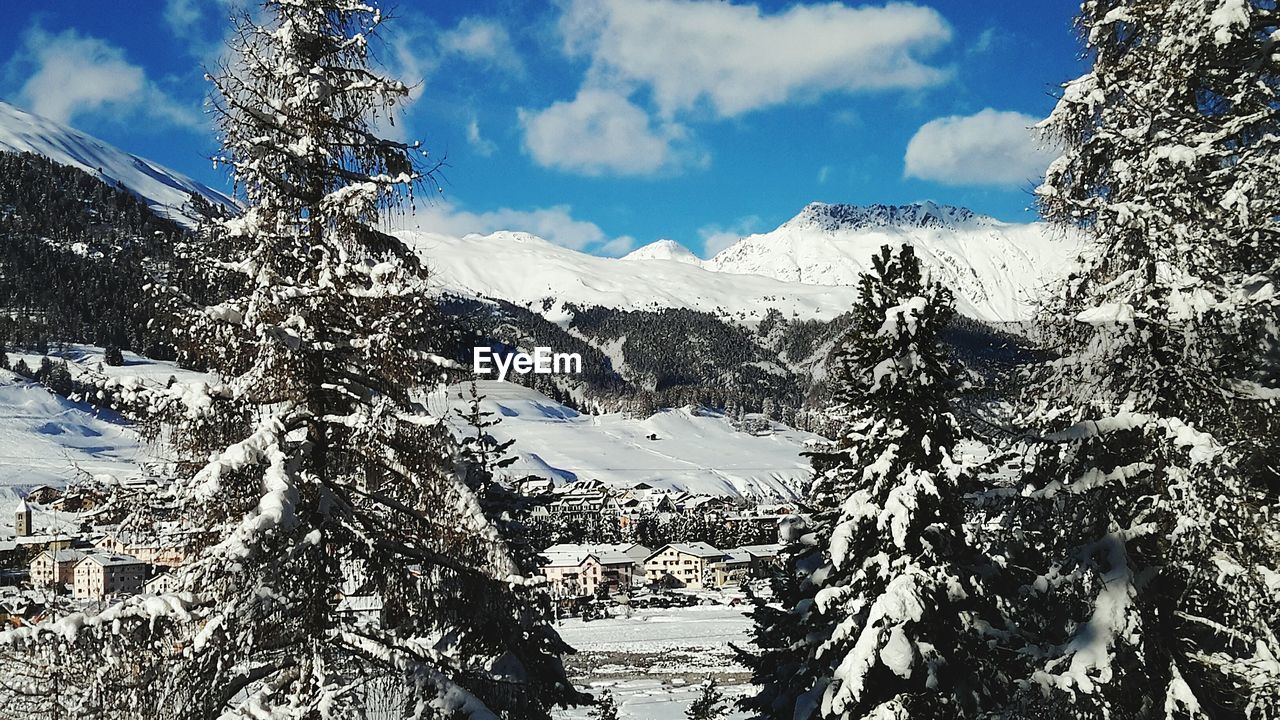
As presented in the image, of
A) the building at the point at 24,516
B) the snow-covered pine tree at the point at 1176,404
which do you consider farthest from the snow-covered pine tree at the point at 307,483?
the building at the point at 24,516

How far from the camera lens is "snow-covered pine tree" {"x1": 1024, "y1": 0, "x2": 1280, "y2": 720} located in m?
9.05

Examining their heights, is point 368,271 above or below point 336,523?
above

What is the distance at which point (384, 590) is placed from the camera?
8227 millimetres

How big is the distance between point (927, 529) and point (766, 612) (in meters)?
9.55

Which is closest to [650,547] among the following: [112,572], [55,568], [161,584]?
[112,572]

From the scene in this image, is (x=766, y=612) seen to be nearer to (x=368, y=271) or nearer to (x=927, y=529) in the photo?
(x=927, y=529)

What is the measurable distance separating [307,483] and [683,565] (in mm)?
124597

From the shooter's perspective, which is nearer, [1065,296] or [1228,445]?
[1228,445]

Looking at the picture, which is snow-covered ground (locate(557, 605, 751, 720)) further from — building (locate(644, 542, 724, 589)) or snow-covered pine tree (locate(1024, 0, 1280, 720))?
building (locate(644, 542, 724, 589))

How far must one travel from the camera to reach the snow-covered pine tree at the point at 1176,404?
9055mm

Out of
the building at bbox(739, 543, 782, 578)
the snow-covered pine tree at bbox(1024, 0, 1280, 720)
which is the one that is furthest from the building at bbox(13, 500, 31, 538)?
the building at bbox(739, 543, 782, 578)

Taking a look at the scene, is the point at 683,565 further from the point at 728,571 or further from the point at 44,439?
the point at 44,439

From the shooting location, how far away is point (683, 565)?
129m

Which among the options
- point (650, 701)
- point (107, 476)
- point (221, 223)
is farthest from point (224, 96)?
point (650, 701)
